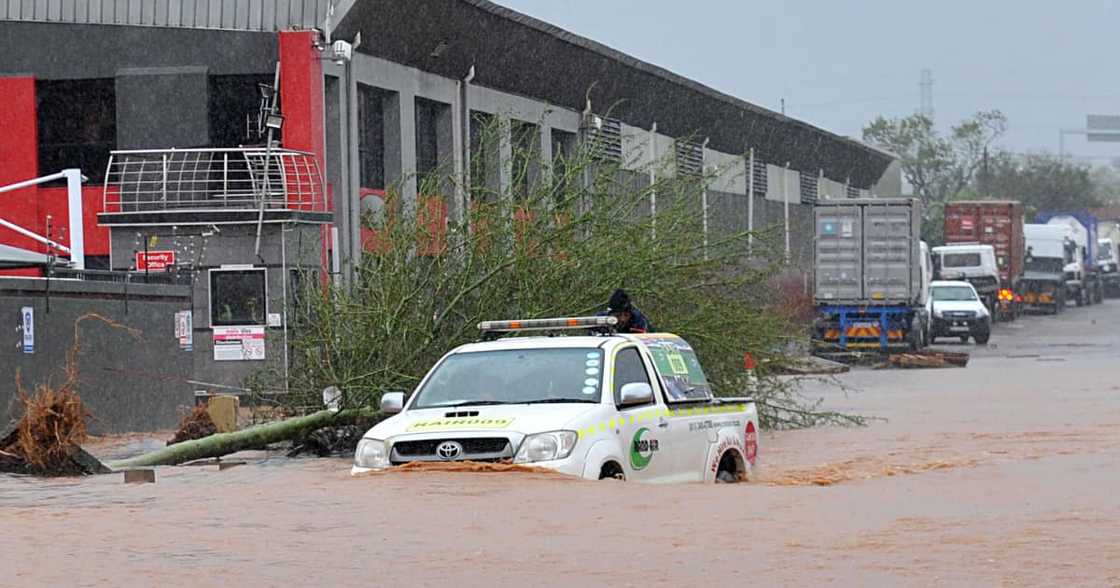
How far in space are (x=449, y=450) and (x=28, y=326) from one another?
394 inches

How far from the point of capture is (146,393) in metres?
23.6

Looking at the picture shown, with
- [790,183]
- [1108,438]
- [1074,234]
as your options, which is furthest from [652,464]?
[1074,234]

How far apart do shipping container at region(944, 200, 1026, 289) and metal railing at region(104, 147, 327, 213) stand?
41.7 meters

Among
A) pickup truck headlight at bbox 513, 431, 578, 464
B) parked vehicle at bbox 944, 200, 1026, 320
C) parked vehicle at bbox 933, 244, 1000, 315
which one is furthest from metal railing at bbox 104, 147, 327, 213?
parked vehicle at bbox 944, 200, 1026, 320

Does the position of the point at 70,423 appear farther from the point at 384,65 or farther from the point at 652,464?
the point at 384,65

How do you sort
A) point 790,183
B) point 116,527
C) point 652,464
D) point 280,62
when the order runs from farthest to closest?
point 790,183
point 280,62
point 652,464
point 116,527

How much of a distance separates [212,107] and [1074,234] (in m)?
61.9

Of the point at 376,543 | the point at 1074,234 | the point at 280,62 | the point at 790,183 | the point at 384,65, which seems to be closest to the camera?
the point at 376,543

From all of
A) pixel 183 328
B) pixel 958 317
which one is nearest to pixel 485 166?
pixel 183 328

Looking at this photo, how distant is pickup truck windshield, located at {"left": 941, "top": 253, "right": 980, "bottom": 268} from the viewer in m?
65.2

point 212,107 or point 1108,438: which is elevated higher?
point 212,107

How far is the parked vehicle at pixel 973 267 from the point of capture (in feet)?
212

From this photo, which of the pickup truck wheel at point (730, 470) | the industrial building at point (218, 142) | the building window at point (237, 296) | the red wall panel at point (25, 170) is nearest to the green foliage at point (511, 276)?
the industrial building at point (218, 142)

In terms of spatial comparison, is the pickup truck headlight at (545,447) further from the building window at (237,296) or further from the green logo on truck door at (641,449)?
the building window at (237,296)
